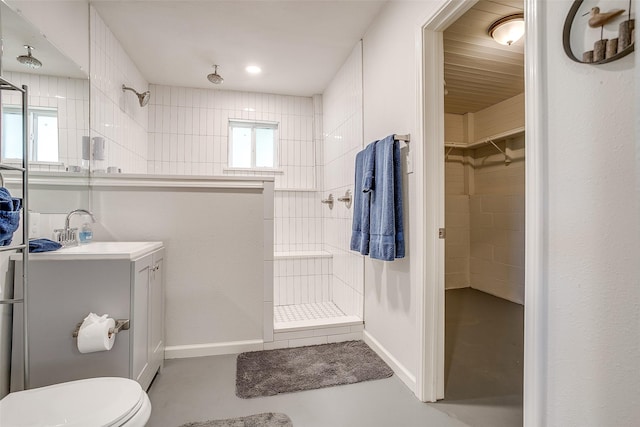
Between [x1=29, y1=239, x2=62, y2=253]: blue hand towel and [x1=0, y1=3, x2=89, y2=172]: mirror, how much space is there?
15.1 inches

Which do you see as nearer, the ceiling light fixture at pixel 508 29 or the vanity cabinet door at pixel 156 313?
the vanity cabinet door at pixel 156 313

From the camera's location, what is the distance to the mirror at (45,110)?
1351mm

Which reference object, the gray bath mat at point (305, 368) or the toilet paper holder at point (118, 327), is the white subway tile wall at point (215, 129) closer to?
the gray bath mat at point (305, 368)

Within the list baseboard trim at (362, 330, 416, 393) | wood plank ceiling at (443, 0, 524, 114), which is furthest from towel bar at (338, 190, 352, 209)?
wood plank ceiling at (443, 0, 524, 114)

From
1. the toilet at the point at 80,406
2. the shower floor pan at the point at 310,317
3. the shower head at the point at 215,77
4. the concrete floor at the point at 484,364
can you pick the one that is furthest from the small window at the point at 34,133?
the concrete floor at the point at 484,364

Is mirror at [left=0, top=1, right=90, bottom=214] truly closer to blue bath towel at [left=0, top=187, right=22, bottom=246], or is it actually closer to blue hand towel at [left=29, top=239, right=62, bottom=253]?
blue hand towel at [left=29, top=239, right=62, bottom=253]

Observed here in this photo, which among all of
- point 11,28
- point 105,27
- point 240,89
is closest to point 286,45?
point 240,89

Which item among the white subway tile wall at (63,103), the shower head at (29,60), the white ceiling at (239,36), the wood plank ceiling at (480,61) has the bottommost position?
the white subway tile wall at (63,103)

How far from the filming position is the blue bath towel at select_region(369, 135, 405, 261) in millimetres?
1768

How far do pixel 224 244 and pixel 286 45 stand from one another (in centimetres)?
183

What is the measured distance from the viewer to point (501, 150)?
11.9 feet

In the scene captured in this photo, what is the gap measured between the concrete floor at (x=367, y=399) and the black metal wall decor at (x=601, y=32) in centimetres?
156

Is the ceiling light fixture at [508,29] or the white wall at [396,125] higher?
the ceiling light fixture at [508,29]

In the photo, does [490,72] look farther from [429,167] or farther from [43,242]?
[43,242]
